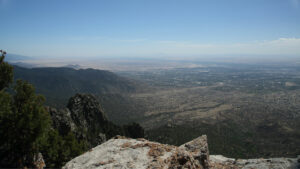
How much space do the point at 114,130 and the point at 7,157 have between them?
46.9 m

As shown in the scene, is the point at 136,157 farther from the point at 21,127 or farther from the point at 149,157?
the point at 21,127

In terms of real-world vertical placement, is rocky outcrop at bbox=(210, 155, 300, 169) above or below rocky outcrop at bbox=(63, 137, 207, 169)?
below

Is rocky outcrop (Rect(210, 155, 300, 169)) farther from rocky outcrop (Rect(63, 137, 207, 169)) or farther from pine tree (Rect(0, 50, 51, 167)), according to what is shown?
pine tree (Rect(0, 50, 51, 167))

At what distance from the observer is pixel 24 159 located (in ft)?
59.2

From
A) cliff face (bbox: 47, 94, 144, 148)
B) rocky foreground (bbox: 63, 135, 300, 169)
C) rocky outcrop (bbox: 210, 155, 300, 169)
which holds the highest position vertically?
rocky foreground (bbox: 63, 135, 300, 169)

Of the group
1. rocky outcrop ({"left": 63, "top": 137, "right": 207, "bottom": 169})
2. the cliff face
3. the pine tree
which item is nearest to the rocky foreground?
rocky outcrop ({"left": 63, "top": 137, "right": 207, "bottom": 169})

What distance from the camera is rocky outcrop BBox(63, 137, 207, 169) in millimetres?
10172

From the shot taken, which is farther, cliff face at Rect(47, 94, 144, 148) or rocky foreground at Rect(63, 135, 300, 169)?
cliff face at Rect(47, 94, 144, 148)

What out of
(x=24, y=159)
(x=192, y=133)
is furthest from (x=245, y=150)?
(x=24, y=159)

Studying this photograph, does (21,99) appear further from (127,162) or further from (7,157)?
(127,162)

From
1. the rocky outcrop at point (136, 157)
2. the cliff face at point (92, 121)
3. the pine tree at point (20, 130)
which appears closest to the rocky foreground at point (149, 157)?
the rocky outcrop at point (136, 157)

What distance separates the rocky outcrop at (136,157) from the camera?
1017 cm

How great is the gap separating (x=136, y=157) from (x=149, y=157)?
33.0 inches

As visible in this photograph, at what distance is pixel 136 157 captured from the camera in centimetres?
1142
